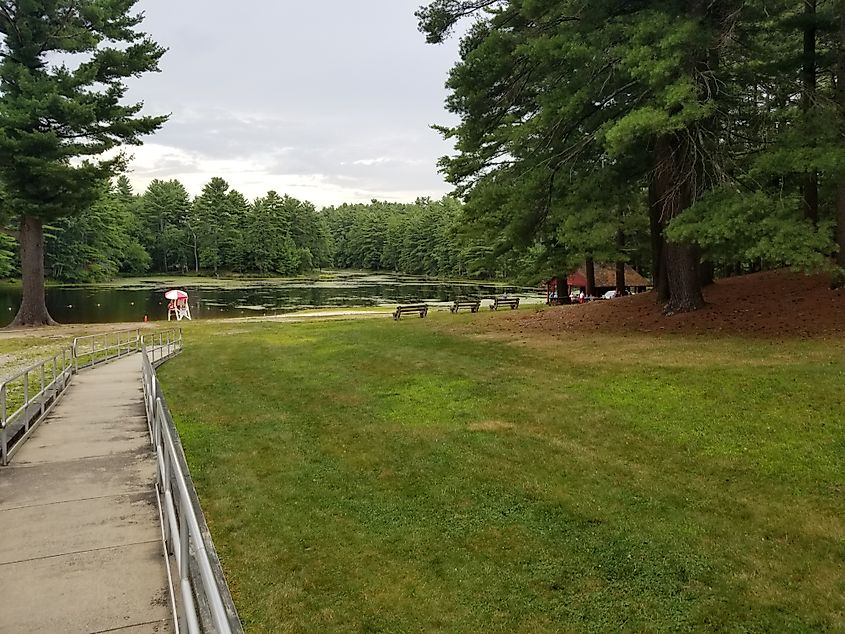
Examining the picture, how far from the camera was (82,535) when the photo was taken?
5242 millimetres

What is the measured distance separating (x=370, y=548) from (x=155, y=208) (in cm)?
10844

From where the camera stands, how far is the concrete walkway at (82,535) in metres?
4.07

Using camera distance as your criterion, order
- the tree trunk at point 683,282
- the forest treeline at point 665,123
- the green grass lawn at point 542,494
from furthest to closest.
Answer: the tree trunk at point 683,282
the forest treeline at point 665,123
the green grass lawn at point 542,494

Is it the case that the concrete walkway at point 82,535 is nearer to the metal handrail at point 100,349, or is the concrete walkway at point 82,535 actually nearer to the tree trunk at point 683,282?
the metal handrail at point 100,349

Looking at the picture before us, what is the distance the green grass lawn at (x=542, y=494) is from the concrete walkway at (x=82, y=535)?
79cm

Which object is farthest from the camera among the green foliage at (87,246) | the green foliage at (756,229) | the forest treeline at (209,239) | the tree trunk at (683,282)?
the forest treeline at (209,239)

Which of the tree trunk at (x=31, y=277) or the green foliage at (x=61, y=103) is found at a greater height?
the green foliage at (x=61, y=103)

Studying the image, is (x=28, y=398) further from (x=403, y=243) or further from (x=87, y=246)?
(x=403, y=243)

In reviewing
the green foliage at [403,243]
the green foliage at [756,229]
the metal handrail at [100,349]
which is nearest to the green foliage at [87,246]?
the green foliage at [403,243]

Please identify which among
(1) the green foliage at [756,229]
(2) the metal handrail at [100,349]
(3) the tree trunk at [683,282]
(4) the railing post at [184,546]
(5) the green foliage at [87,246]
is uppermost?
(5) the green foliage at [87,246]

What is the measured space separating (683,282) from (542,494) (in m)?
11.8

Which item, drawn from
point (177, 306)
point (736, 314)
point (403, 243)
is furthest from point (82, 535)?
point (403, 243)

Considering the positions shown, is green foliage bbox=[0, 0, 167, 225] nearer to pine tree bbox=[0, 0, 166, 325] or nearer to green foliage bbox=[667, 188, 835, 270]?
pine tree bbox=[0, 0, 166, 325]

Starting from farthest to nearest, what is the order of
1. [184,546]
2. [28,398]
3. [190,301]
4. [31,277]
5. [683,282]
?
[190,301] < [31,277] < [683,282] < [28,398] < [184,546]
